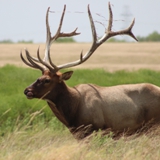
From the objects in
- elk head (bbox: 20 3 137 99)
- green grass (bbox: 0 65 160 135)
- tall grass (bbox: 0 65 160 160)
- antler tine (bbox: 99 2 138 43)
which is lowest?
green grass (bbox: 0 65 160 135)

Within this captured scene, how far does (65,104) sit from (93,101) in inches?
16.8

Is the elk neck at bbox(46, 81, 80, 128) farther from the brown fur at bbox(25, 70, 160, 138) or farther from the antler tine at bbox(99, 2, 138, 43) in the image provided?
the antler tine at bbox(99, 2, 138, 43)

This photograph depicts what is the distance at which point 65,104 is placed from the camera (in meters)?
11.0

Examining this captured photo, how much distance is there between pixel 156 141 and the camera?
10.3 metres

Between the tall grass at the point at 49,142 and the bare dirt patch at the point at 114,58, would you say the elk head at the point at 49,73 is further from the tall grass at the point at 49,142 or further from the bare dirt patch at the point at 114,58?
the bare dirt patch at the point at 114,58

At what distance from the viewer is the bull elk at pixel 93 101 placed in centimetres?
1082

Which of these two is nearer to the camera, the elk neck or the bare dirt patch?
the elk neck

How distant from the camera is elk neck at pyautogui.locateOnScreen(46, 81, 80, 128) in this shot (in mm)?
10938

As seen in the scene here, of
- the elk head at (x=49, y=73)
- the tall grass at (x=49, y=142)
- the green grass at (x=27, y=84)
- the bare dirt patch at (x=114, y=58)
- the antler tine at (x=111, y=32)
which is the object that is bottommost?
the bare dirt patch at (x=114, y=58)

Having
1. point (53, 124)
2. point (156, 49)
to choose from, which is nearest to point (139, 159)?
point (53, 124)

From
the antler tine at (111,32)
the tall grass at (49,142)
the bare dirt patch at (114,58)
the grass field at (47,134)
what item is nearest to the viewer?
the tall grass at (49,142)

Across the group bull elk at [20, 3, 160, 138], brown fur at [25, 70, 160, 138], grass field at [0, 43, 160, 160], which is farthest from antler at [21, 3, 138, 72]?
grass field at [0, 43, 160, 160]

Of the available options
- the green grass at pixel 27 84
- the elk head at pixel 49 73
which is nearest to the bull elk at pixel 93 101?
the elk head at pixel 49 73

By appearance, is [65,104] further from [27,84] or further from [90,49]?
[27,84]
